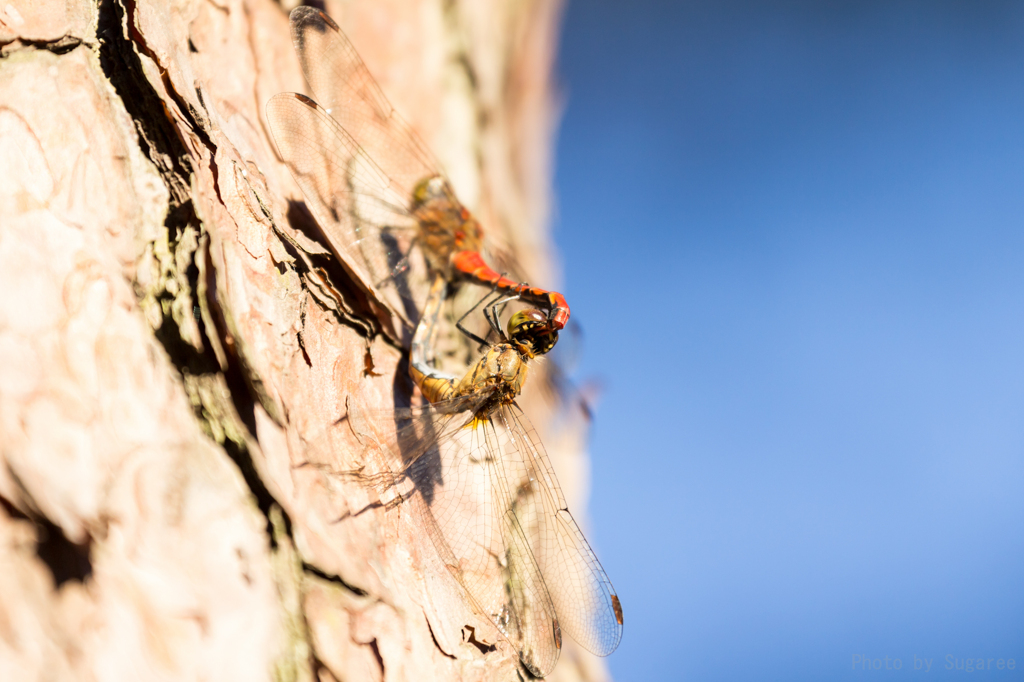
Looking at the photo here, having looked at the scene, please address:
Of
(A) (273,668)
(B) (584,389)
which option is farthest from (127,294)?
(B) (584,389)

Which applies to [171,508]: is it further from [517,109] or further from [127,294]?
[517,109]

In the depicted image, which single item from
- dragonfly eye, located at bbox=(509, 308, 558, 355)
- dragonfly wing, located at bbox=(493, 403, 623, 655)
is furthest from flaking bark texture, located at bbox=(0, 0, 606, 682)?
dragonfly eye, located at bbox=(509, 308, 558, 355)

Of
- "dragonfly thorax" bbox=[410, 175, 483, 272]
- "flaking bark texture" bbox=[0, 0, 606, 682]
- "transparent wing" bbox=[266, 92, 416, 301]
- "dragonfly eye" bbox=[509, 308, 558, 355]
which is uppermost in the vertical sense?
"dragonfly thorax" bbox=[410, 175, 483, 272]

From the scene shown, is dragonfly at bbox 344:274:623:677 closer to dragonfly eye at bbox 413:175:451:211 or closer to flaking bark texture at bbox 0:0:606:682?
flaking bark texture at bbox 0:0:606:682

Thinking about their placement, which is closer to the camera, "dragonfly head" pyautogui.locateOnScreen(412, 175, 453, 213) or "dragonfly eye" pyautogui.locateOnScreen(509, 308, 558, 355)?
"dragonfly eye" pyautogui.locateOnScreen(509, 308, 558, 355)

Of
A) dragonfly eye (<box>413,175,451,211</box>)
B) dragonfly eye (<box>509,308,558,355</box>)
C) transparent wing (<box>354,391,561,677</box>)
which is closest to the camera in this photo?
transparent wing (<box>354,391,561,677</box>)

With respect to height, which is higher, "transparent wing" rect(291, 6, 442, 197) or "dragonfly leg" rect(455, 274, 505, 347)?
"transparent wing" rect(291, 6, 442, 197)

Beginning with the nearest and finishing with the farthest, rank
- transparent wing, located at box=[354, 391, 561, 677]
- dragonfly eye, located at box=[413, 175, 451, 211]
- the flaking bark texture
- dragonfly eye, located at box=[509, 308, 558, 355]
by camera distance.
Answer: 1. the flaking bark texture
2. transparent wing, located at box=[354, 391, 561, 677]
3. dragonfly eye, located at box=[509, 308, 558, 355]
4. dragonfly eye, located at box=[413, 175, 451, 211]

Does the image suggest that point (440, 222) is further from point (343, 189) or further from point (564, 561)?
point (564, 561)

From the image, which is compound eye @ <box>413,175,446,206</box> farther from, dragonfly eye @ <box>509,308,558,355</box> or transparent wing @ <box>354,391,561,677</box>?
transparent wing @ <box>354,391,561,677</box>
